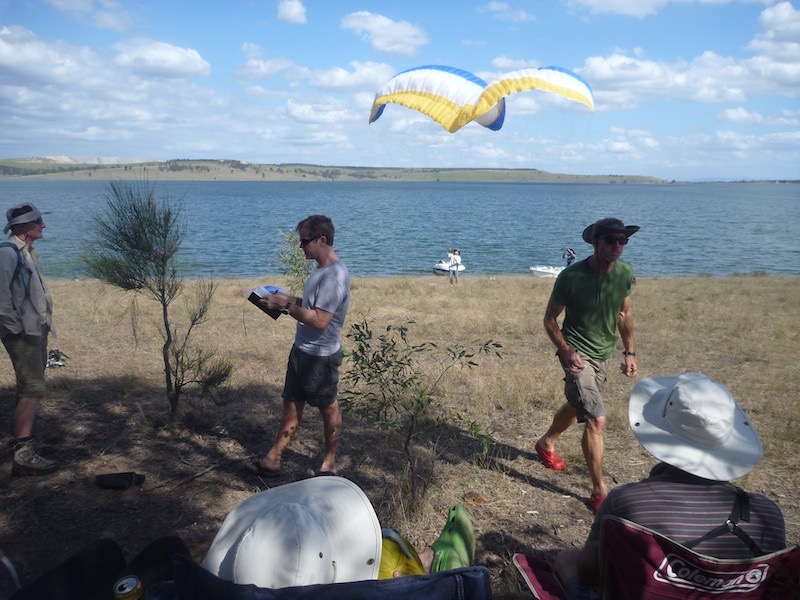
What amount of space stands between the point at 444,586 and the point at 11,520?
3.13 metres

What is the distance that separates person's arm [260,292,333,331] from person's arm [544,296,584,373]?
1.49m

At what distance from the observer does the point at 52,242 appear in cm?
3809

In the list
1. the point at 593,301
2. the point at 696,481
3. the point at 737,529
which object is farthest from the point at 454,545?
the point at 593,301

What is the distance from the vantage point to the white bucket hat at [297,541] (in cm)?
178

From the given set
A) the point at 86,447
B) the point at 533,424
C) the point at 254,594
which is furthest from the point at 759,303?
the point at 254,594

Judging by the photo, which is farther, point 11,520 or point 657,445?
point 11,520

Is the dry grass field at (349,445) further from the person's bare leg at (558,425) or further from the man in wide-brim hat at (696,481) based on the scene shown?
the man in wide-brim hat at (696,481)

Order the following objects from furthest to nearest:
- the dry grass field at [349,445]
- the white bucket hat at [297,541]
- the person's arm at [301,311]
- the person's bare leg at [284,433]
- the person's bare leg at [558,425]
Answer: the person's bare leg at [558,425] < the person's bare leg at [284,433] < the person's arm at [301,311] < the dry grass field at [349,445] < the white bucket hat at [297,541]

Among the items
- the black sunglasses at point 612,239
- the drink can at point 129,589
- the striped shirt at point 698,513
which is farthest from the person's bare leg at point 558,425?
the drink can at point 129,589

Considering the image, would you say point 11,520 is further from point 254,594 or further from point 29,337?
point 254,594

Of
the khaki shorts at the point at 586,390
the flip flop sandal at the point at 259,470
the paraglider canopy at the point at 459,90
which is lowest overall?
the flip flop sandal at the point at 259,470

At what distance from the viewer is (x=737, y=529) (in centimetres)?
199

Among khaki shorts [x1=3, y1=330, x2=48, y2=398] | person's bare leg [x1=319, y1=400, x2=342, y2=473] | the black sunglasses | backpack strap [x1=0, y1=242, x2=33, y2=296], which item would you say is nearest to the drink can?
person's bare leg [x1=319, y1=400, x2=342, y2=473]

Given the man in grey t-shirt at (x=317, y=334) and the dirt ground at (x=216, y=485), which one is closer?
the dirt ground at (x=216, y=485)
